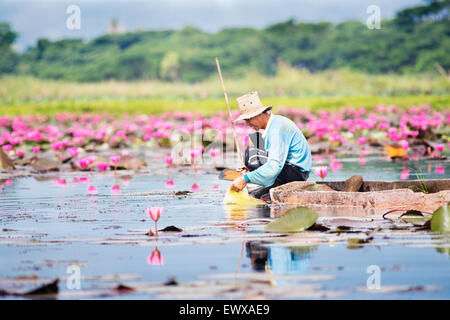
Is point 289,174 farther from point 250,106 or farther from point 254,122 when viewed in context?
point 250,106

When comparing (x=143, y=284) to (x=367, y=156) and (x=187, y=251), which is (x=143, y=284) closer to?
(x=187, y=251)

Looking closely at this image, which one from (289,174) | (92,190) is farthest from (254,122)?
(92,190)

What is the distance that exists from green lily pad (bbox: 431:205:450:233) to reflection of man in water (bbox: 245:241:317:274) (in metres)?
1.02

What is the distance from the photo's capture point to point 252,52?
242 ft

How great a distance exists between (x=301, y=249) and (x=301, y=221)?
0.64m

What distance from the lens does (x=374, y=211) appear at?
26.5 feet

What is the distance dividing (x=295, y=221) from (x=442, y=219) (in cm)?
114

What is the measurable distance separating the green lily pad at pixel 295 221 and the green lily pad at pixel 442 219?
0.93 metres

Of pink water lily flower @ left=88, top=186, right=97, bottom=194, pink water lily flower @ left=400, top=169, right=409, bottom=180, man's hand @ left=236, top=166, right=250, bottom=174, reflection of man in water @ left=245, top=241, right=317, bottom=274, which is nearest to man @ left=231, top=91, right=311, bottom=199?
man's hand @ left=236, top=166, right=250, bottom=174

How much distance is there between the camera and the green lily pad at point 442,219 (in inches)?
256

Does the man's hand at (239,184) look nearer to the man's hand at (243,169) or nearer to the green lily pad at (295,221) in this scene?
the man's hand at (243,169)

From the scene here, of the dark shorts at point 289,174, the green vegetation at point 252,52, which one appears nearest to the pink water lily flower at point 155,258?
the dark shorts at point 289,174

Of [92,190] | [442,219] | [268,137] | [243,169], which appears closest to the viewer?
[442,219]
